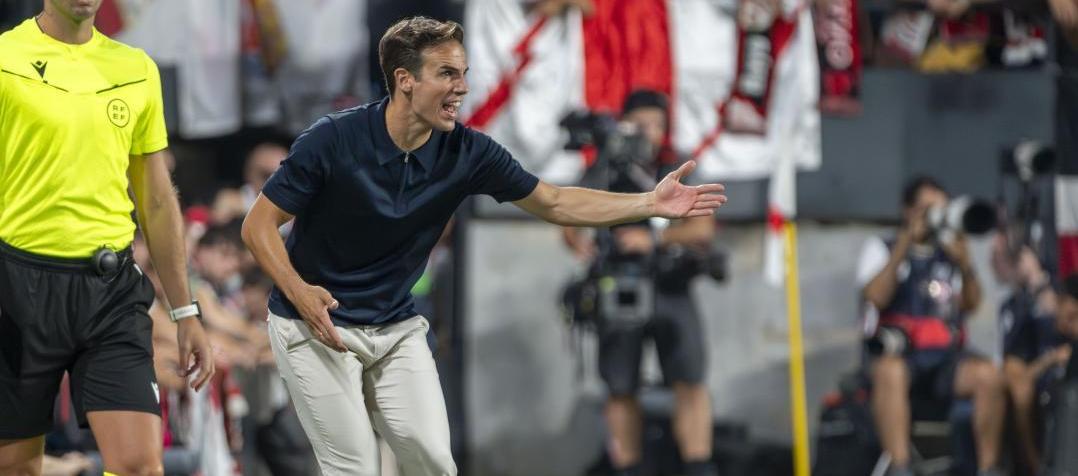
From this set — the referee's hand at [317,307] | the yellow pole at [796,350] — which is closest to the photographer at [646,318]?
the yellow pole at [796,350]

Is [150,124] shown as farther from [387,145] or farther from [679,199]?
[679,199]

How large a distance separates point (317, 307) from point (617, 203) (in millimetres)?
986

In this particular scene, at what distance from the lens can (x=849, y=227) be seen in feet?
37.9

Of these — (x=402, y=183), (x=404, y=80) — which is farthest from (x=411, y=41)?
(x=402, y=183)

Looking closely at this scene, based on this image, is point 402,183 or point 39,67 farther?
point 402,183

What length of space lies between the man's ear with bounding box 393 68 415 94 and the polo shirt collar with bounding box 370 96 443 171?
11cm

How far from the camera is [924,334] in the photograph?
33.4 feet

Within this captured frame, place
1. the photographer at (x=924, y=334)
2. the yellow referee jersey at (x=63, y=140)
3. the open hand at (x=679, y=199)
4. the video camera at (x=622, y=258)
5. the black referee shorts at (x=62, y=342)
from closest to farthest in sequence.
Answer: the yellow referee jersey at (x=63, y=140) → the black referee shorts at (x=62, y=342) → the open hand at (x=679, y=199) → the video camera at (x=622, y=258) → the photographer at (x=924, y=334)

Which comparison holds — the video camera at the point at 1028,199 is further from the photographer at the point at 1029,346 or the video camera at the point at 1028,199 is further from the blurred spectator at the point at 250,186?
the blurred spectator at the point at 250,186

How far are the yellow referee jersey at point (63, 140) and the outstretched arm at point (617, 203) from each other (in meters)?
1.24

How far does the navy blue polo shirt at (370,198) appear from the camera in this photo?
525cm

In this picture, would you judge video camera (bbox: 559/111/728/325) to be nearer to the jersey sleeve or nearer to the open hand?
the open hand

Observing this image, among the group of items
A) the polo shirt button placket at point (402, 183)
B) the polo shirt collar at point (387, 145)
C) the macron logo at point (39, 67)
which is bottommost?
the polo shirt button placket at point (402, 183)

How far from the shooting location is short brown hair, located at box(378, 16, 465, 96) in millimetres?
5305
